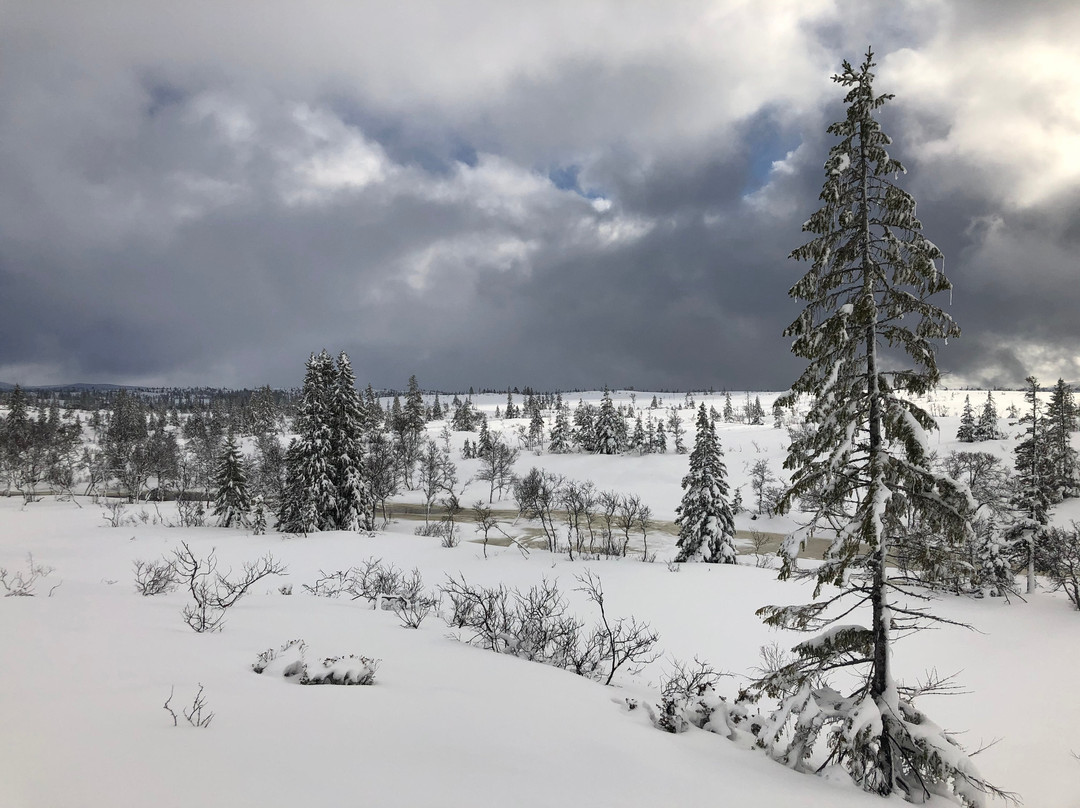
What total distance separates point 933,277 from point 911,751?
785 cm

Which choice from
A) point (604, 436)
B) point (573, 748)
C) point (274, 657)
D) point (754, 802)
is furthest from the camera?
point (604, 436)

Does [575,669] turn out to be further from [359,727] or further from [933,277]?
[933,277]

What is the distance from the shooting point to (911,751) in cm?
746

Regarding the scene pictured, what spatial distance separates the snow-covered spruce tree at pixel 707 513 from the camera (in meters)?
34.4

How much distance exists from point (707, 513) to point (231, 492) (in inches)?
1637

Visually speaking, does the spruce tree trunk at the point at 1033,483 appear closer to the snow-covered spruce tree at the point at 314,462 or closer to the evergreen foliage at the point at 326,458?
the evergreen foliage at the point at 326,458

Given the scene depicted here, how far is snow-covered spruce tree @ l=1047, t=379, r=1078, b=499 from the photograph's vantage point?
28.8m

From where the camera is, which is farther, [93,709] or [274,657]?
[274,657]

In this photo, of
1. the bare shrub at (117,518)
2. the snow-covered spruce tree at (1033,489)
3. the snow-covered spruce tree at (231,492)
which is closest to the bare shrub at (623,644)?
the snow-covered spruce tree at (1033,489)

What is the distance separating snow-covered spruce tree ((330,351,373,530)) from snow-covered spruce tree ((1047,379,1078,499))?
49097 mm

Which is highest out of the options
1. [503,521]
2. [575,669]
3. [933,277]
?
[933,277]

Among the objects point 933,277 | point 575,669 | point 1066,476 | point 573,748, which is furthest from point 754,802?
point 1066,476

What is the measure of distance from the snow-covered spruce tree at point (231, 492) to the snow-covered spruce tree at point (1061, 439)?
60.3 metres

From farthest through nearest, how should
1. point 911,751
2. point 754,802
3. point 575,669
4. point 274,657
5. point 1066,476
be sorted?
1. point 1066,476
2. point 575,669
3. point 274,657
4. point 911,751
5. point 754,802
